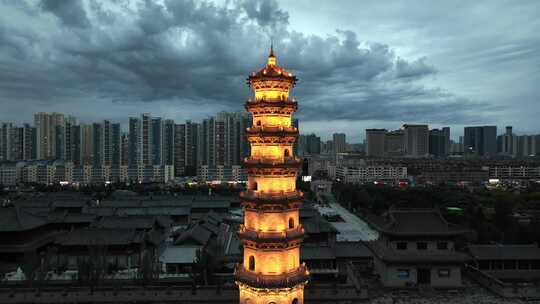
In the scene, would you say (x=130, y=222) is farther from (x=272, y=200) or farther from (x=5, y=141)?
(x=5, y=141)

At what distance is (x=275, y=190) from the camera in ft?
54.1

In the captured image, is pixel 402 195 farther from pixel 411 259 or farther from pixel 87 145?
pixel 87 145

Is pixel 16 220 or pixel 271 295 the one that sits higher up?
pixel 271 295

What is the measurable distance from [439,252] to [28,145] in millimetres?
126900

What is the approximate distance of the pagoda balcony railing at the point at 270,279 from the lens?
1585 centimetres

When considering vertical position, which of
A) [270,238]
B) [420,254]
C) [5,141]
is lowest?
[420,254]

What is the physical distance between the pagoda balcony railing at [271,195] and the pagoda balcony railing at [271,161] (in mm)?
1038

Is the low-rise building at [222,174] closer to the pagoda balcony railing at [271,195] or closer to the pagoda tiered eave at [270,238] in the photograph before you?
the pagoda balcony railing at [271,195]

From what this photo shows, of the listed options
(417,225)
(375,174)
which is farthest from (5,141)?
(417,225)

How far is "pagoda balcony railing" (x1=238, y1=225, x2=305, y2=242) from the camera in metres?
15.9

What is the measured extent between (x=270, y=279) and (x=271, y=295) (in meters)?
0.60

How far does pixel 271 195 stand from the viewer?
16203 mm

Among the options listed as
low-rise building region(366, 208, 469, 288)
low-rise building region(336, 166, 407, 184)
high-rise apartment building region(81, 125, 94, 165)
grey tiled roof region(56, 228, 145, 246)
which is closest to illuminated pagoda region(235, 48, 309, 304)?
low-rise building region(366, 208, 469, 288)

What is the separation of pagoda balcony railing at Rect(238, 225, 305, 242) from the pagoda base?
181cm
